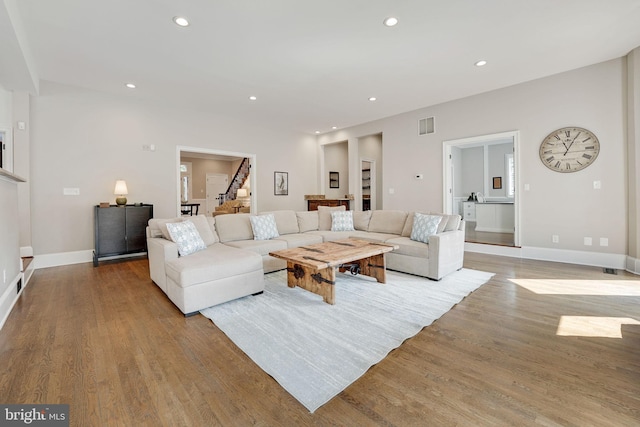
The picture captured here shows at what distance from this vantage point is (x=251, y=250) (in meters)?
3.72

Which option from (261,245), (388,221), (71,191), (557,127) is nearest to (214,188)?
(71,191)

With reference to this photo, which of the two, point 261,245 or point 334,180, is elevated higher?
point 334,180

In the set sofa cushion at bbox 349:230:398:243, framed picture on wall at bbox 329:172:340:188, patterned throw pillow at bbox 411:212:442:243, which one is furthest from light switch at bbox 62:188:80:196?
framed picture on wall at bbox 329:172:340:188

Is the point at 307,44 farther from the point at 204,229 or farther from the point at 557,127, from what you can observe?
the point at 557,127

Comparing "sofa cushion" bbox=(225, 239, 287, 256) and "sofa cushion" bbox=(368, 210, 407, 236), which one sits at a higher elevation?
"sofa cushion" bbox=(368, 210, 407, 236)

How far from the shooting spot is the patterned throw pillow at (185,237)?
10.3 feet

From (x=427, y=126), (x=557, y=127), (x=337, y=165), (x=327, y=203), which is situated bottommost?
(x=327, y=203)

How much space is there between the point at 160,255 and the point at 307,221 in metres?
2.58

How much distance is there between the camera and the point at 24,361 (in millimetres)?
1868

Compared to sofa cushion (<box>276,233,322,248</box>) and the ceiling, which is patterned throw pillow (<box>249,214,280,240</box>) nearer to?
sofa cushion (<box>276,233,322,248</box>)

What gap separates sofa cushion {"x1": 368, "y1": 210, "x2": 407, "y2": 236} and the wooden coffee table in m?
1.15

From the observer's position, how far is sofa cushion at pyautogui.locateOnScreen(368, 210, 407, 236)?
461 centimetres

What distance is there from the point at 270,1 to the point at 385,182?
482 cm

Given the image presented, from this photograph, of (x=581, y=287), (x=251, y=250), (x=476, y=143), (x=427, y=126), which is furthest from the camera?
(x=427, y=126)
